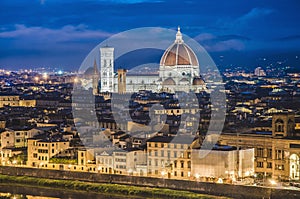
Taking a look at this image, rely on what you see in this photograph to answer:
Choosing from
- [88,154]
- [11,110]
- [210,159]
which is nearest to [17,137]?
[88,154]

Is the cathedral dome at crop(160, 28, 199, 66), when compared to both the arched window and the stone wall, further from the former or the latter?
the arched window

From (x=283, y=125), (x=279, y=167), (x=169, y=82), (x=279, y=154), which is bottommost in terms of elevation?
(x=279, y=167)

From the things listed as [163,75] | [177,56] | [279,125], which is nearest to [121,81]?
[163,75]

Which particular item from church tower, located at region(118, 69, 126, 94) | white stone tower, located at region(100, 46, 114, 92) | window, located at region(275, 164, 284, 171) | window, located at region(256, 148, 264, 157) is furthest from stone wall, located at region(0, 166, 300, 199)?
white stone tower, located at region(100, 46, 114, 92)

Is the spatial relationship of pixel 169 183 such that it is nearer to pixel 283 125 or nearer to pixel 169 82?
pixel 283 125

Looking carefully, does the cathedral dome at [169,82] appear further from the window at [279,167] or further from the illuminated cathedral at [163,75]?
the window at [279,167]

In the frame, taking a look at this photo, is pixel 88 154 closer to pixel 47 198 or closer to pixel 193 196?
pixel 47 198

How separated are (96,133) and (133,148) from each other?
2.16 metres

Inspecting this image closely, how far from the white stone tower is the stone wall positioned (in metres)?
30.1

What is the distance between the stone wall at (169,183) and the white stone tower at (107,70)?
98.8 ft

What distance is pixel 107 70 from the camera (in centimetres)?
4681

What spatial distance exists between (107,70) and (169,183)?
32947 millimetres

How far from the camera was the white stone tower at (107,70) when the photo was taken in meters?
46.6

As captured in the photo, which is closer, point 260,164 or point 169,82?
point 260,164
